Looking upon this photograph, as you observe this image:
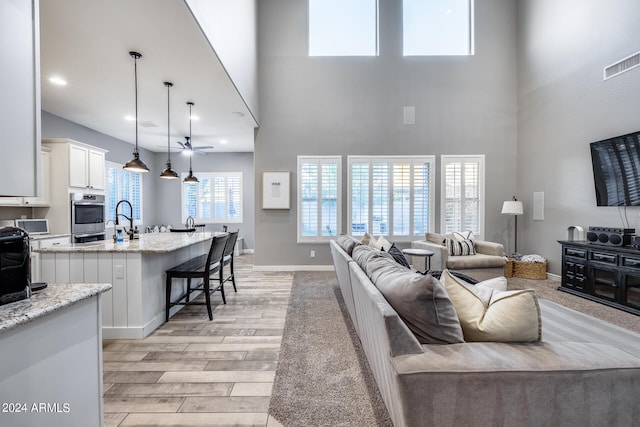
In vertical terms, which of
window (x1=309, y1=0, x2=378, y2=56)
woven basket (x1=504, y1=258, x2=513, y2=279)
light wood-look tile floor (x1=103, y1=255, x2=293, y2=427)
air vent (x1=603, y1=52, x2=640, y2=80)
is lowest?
light wood-look tile floor (x1=103, y1=255, x2=293, y2=427)

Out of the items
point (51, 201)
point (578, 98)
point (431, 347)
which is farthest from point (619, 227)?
point (51, 201)

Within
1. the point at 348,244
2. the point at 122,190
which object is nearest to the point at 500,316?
the point at 348,244

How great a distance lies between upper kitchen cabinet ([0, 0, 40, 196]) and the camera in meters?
1.07

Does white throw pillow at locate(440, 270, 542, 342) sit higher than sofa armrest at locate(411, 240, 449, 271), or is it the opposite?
white throw pillow at locate(440, 270, 542, 342)

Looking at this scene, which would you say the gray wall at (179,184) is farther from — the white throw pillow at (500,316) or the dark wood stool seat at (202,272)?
the white throw pillow at (500,316)

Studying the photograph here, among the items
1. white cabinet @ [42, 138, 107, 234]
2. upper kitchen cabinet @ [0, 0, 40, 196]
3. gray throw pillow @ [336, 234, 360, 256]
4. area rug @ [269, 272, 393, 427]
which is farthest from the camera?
white cabinet @ [42, 138, 107, 234]

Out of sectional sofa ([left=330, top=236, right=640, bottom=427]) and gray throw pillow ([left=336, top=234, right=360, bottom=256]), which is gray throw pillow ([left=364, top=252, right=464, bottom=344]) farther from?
gray throw pillow ([left=336, top=234, right=360, bottom=256])

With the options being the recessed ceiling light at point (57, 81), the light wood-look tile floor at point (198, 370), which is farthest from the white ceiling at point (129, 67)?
the light wood-look tile floor at point (198, 370)

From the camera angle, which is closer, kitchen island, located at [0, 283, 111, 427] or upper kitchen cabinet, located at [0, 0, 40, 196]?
kitchen island, located at [0, 283, 111, 427]

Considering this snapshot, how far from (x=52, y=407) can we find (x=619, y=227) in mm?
5928

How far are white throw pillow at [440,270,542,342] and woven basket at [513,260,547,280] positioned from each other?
438cm

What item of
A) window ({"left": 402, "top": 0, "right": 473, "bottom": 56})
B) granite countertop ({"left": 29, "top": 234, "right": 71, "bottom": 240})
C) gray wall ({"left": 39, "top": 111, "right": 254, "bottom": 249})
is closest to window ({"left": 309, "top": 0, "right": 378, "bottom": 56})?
window ({"left": 402, "top": 0, "right": 473, "bottom": 56})

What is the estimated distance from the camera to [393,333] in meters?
1.29

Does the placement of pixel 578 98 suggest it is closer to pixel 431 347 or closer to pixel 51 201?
pixel 431 347
